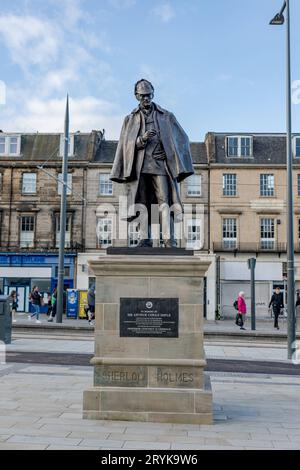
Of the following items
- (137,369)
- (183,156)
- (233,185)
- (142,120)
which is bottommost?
(137,369)

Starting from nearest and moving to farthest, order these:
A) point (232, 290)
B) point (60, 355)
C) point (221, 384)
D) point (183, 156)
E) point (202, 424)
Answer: point (202, 424) → point (183, 156) → point (221, 384) → point (60, 355) → point (232, 290)

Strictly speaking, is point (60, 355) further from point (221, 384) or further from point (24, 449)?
point (24, 449)

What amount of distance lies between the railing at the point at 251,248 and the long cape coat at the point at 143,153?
28693mm

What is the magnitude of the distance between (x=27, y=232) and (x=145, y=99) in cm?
3050

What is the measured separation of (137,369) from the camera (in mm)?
6309

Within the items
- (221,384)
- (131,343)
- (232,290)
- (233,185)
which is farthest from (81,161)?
(131,343)

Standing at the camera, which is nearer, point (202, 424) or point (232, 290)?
point (202, 424)

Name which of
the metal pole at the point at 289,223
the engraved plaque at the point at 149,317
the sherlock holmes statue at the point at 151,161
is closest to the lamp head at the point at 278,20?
the metal pole at the point at 289,223

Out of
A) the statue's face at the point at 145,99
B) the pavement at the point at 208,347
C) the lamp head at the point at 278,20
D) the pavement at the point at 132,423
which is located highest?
the lamp head at the point at 278,20

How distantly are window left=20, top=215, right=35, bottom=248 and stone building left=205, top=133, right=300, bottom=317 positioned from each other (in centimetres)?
1251

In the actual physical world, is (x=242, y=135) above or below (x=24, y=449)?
above

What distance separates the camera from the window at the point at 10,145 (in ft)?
123

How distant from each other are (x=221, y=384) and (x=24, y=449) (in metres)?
5.18

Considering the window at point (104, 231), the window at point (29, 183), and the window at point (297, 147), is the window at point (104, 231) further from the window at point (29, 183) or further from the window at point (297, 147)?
the window at point (297, 147)
